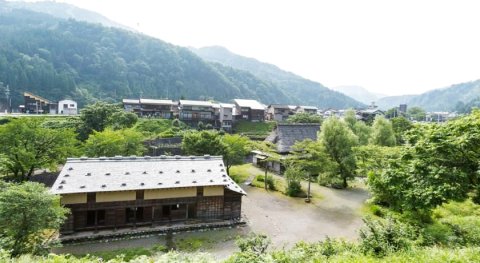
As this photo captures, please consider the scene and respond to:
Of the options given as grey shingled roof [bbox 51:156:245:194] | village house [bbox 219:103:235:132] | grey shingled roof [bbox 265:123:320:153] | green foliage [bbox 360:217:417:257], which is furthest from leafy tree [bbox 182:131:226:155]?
village house [bbox 219:103:235:132]

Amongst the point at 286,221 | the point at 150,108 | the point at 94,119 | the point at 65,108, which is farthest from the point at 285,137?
the point at 65,108

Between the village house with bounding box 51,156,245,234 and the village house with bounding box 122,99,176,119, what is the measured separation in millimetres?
44597

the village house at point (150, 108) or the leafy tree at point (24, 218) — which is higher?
the village house at point (150, 108)

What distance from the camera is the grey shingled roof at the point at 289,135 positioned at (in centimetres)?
3934

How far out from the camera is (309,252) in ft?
32.9

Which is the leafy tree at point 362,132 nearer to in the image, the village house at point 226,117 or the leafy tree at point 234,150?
the leafy tree at point 234,150

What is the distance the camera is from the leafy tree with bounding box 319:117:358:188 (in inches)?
1176

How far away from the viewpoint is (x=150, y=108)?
6378cm

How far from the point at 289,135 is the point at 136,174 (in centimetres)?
2613

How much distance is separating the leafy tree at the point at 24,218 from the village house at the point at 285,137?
90.3 feet

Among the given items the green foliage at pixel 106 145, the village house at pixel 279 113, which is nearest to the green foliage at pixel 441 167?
the green foliage at pixel 106 145

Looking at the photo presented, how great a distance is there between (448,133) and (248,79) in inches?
5813

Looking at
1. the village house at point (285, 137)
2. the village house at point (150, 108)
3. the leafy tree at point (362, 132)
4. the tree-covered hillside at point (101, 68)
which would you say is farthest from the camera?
Answer: the tree-covered hillside at point (101, 68)

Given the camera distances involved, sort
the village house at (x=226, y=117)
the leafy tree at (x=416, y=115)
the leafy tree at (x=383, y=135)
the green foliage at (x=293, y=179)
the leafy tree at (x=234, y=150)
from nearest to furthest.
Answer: the green foliage at (x=293, y=179) → the leafy tree at (x=234, y=150) → the leafy tree at (x=383, y=135) → the village house at (x=226, y=117) → the leafy tree at (x=416, y=115)
